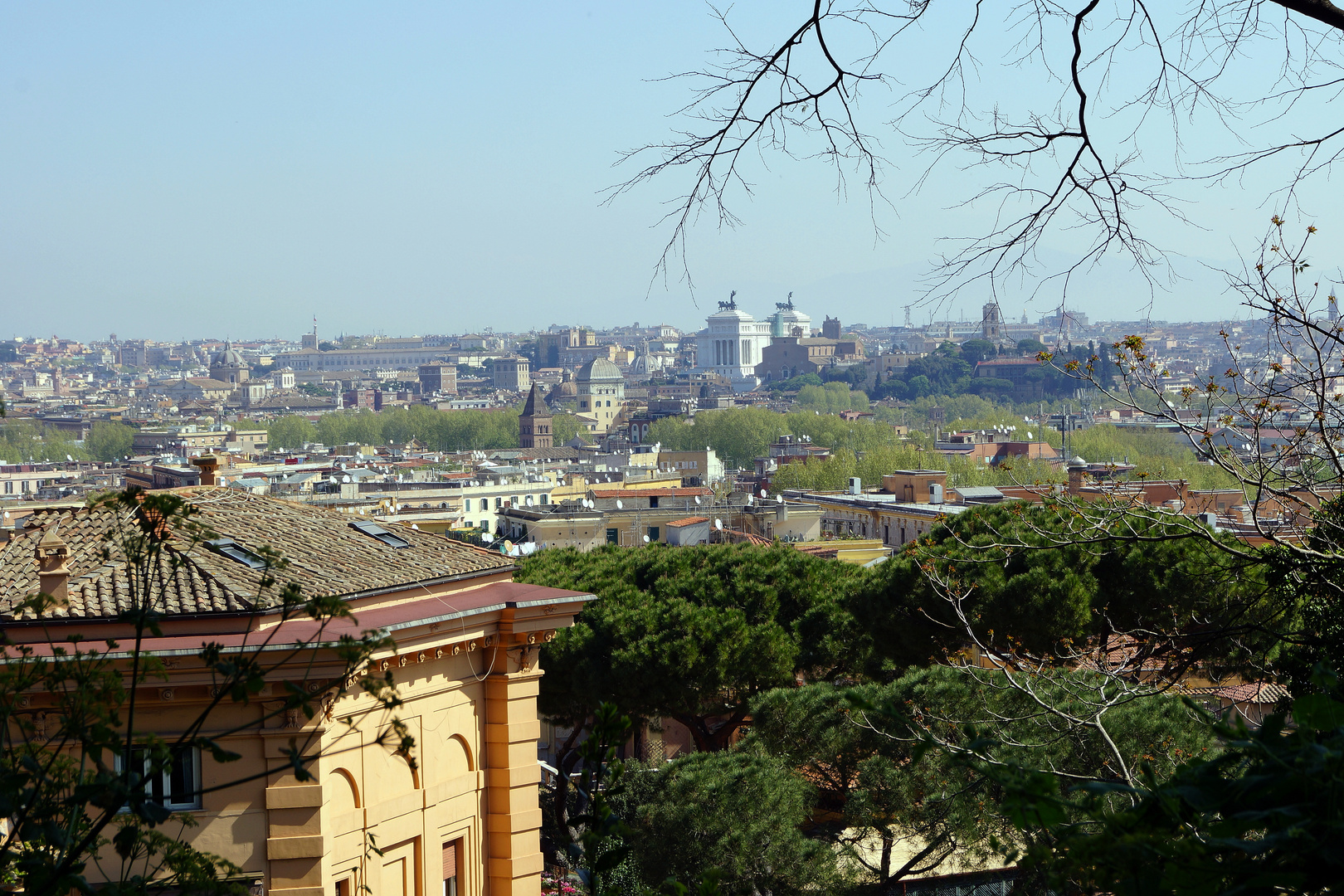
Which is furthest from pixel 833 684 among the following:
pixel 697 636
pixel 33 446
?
pixel 33 446

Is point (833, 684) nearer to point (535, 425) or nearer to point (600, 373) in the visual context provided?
point (535, 425)

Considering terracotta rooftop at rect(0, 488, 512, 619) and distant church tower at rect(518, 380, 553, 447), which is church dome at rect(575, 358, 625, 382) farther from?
terracotta rooftop at rect(0, 488, 512, 619)

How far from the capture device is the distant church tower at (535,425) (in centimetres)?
8294

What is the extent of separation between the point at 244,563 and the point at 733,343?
162229mm

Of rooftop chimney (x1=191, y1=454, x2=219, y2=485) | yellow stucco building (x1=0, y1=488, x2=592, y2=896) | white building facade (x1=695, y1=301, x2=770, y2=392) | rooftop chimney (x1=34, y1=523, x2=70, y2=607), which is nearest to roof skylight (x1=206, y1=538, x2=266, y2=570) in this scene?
yellow stucco building (x1=0, y1=488, x2=592, y2=896)

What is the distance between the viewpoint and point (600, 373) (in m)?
111

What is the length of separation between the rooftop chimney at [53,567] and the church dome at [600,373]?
4107 inches

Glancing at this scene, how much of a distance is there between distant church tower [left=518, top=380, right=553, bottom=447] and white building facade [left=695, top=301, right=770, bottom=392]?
81750 millimetres

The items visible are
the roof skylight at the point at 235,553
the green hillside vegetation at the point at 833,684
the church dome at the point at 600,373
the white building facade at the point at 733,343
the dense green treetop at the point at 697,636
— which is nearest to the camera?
the roof skylight at the point at 235,553

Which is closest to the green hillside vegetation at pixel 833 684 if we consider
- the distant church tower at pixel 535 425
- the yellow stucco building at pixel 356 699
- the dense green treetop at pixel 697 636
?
the dense green treetop at pixel 697 636

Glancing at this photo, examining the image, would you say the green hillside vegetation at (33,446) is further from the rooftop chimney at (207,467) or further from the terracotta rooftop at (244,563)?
the terracotta rooftop at (244,563)

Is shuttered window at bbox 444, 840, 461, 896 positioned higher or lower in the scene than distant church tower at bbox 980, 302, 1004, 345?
lower

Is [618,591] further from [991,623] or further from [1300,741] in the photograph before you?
[1300,741]

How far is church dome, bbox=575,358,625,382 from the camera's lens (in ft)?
364
